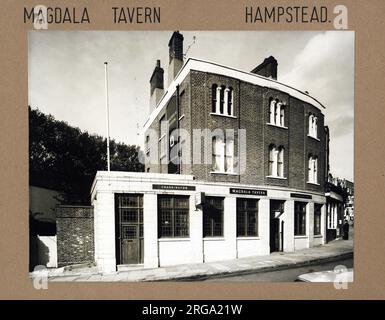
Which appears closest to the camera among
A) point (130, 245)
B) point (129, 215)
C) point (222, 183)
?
point (130, 245)

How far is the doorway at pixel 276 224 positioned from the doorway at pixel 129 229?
5232 mm

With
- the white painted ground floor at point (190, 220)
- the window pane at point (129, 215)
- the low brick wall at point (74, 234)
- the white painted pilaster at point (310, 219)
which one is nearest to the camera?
the white painted ground floor at point (190, 220)

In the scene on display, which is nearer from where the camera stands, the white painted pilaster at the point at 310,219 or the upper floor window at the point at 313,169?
the upper floor window at the point at 313,169

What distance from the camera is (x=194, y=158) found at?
7.96 m

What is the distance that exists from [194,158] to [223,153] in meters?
1.08

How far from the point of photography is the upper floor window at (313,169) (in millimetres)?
8961

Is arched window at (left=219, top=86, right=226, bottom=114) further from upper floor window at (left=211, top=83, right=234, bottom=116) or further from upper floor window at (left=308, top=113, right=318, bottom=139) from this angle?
upper floor window at (left=308, top=113, right=318, bottom=139)

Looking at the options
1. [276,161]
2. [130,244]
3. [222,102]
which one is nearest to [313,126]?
[276,161]

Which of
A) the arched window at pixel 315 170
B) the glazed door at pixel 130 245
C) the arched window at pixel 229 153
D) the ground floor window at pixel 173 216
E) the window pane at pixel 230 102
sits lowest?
the glazed door at pixel 130 245

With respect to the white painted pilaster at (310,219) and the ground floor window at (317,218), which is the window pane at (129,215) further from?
A: the ground floor window at (317,218)

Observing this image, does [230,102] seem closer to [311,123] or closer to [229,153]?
[229,153]

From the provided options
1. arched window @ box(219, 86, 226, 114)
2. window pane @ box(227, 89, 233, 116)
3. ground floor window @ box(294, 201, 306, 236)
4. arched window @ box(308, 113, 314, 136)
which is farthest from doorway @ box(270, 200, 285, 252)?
arched window @ box(219, 86, 226, 114)

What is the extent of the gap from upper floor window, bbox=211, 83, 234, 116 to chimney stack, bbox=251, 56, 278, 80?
150 centimetres

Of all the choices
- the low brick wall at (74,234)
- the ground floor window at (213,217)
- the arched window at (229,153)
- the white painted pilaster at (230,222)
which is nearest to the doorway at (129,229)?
the low brick wall at (74,234)
